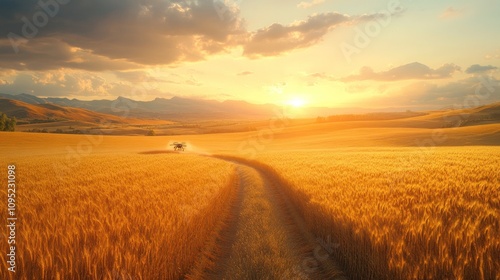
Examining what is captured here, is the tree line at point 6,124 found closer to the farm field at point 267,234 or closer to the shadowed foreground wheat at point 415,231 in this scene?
the farm field at point 267,234

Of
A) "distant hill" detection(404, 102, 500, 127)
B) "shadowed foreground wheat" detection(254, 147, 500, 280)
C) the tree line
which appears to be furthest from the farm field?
the tree line

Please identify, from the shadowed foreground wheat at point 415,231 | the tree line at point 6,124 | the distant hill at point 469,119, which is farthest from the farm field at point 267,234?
the tree line at point 6,124

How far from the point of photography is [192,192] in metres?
10.6

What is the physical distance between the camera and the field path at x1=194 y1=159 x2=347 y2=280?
5.89m

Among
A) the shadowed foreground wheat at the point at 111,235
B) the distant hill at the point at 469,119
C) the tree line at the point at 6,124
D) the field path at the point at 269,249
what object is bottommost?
the tree line at the point at 6,124

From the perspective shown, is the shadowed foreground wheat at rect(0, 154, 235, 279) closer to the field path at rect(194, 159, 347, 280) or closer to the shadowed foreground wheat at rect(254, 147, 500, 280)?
the field path at rect(194, 159, 347, 280)

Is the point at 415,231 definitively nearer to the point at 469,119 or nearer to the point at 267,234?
the point at 267,234

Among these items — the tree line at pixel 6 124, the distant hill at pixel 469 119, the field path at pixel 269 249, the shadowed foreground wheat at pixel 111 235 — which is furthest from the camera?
the distant hill at pixel 469 119

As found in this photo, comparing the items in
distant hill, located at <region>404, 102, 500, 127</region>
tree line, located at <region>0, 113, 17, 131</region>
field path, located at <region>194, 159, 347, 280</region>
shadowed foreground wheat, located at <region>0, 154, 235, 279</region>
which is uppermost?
distant hill, located at <region>404, 102, 500, 127</region>

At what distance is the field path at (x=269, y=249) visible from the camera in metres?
5.89

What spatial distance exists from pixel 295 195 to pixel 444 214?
5.89 metres

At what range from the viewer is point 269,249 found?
6.86 metres

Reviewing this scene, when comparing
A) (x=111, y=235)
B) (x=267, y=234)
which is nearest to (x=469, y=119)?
(x=267, y=234)

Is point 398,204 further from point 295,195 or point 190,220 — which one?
point 190,220
